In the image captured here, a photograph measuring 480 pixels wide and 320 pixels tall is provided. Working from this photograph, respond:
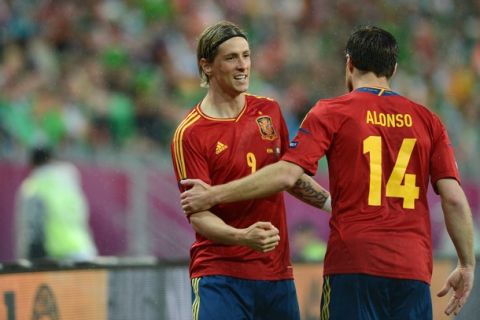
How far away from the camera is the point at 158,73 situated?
1302cm

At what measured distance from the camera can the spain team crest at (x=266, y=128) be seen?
5.41 metres

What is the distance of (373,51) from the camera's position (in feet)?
16.5

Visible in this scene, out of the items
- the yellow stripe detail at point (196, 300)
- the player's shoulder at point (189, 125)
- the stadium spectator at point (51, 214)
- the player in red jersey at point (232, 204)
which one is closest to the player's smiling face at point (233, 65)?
the player in red jersey at point (232, 204)

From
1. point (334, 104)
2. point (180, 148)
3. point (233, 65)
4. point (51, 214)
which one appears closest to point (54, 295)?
point (180, 148)

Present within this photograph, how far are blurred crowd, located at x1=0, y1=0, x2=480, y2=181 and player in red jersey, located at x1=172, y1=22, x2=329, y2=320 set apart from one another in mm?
5793

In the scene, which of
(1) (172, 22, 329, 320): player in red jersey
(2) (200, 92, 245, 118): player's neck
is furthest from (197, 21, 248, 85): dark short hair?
(2) (200, 92, 245, 118): player's neck

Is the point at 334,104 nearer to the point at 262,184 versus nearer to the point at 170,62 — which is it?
the point at 262,184

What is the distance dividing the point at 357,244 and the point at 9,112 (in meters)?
6.98

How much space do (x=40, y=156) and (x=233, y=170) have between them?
563 cm

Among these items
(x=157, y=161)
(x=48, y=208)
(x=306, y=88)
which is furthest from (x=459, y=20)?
(x=48, y=208)

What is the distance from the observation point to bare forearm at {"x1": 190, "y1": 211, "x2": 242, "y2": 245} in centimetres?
509

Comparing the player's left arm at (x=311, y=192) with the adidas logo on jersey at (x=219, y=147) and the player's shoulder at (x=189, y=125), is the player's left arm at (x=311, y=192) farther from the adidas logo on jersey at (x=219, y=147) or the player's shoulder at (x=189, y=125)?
the player's shoulder at (x=189, y=125)

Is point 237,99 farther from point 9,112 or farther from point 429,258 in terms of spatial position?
point 9,112

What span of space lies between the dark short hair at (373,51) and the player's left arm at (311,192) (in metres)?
0.72
